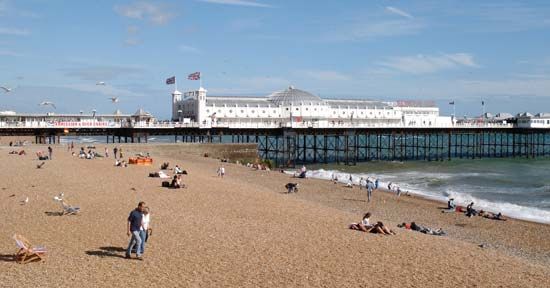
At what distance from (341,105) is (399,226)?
157ft

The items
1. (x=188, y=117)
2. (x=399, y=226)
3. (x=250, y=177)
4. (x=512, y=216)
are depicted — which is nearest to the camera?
(x=399, y=226)

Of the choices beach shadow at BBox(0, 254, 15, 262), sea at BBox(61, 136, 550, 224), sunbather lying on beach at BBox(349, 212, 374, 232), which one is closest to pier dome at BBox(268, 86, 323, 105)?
sea at BBox(61, 136, 550, 224)

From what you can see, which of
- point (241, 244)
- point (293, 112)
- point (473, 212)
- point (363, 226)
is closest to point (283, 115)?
point (293, 112)

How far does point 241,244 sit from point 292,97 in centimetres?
5102

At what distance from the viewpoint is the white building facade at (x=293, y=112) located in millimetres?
54250

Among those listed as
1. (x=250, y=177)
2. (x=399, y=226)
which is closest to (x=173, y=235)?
(x=399, y=226)

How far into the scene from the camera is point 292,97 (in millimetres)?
62688

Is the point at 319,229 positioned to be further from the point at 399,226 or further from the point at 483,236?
the point at 483,236

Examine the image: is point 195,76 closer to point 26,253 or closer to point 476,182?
point 476,182

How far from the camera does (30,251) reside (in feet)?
33.2

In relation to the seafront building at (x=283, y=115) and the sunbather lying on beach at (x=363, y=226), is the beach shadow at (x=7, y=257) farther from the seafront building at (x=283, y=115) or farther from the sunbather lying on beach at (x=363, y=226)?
the seafront building at (x=283, y=115)

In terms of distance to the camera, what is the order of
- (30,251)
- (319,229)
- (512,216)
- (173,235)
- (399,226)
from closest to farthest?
(30,251)
(173,235)
(319,229)
(399,226)
(512,216)

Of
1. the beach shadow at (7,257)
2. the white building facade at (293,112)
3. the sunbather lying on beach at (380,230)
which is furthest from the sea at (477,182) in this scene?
the beach shadow at (7,257)

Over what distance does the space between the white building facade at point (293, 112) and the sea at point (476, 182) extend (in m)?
8.40
